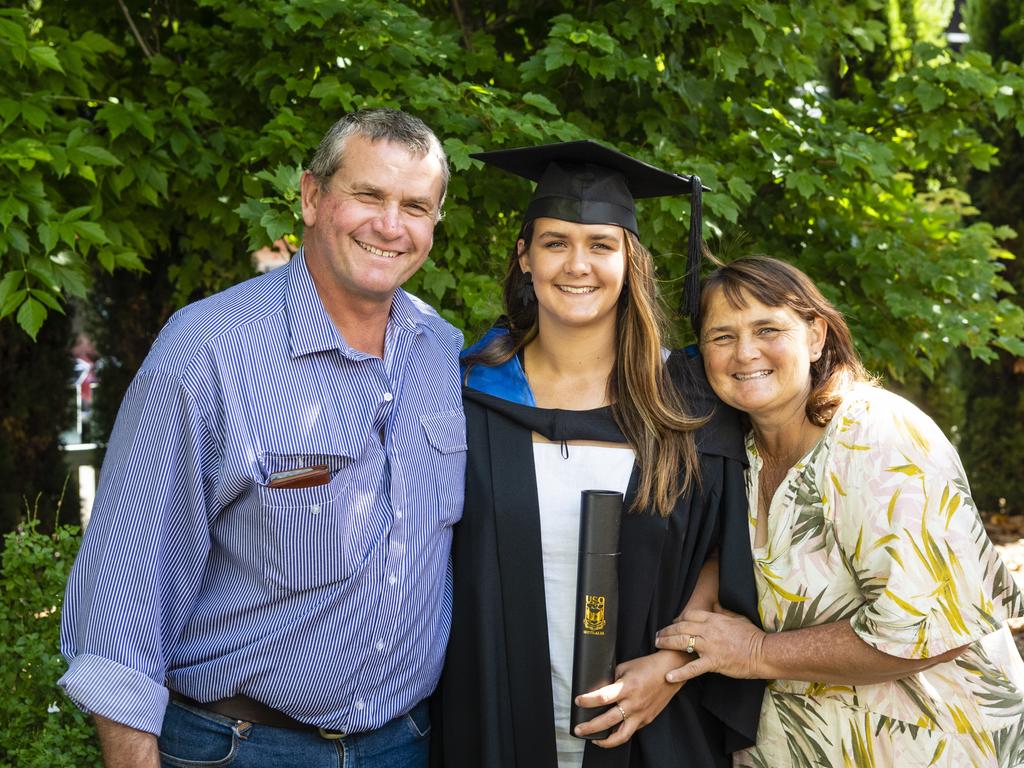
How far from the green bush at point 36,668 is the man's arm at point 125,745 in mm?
1007

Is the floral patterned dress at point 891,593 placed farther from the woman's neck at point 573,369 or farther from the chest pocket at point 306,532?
the chest pocket at point 306,532

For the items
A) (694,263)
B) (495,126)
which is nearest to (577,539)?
(694,263)

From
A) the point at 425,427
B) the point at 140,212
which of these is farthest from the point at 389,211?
the point at 140,212

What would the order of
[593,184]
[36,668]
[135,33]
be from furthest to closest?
[135,33] → [36,668] → [593,184]

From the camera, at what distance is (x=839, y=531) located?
2.18m

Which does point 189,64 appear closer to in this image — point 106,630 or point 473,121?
point 473,121

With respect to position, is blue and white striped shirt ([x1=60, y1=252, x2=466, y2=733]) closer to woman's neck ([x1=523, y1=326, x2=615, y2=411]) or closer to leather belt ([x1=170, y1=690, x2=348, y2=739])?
leather belt ([x1=170, y1=690, x2=348, y2=739])

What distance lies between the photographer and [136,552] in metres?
1.94

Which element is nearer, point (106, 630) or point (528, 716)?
point (106, 630)

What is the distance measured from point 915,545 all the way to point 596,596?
675 millimetres

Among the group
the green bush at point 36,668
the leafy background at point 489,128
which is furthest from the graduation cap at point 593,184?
the green bush at point 36,668

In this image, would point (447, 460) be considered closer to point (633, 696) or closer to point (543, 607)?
point (543, 607)

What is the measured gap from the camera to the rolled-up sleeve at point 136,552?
191 cm

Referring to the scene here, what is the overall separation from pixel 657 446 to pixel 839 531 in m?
0.47
